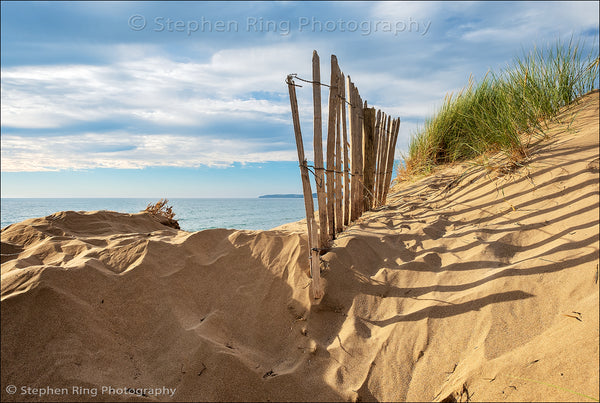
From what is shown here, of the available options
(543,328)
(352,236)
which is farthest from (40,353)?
(543,328)

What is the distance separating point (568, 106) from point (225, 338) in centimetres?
487

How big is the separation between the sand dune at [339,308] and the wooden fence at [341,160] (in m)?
0.30

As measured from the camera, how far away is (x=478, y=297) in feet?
7.84

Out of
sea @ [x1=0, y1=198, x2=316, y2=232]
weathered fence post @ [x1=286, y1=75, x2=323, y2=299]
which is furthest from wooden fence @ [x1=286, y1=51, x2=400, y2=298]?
sea @ [x1=0, y1=198, x2=316, y2=232]

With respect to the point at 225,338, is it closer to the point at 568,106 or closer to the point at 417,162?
the point at 568,106

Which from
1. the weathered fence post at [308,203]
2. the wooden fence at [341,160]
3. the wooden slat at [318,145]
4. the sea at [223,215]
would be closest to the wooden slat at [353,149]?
the wooden fence at [341,160]

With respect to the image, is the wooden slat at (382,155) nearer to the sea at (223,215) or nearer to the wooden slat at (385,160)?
the wooden slat at (385,160)

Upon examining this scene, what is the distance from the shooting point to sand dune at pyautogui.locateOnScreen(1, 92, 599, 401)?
2012mm

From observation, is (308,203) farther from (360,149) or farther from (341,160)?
(360,149)

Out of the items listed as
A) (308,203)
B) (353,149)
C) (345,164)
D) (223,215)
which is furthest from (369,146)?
(223,215)

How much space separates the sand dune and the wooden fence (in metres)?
0.30

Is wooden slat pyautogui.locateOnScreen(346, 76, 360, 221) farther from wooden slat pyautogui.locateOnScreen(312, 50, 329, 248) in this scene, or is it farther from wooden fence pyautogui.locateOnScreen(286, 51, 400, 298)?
wooden slat pyautogui.locateOnScreen(312, 50, 329, 248)

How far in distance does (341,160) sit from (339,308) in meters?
1.46

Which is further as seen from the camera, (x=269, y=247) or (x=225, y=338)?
(x=269, y=247)
